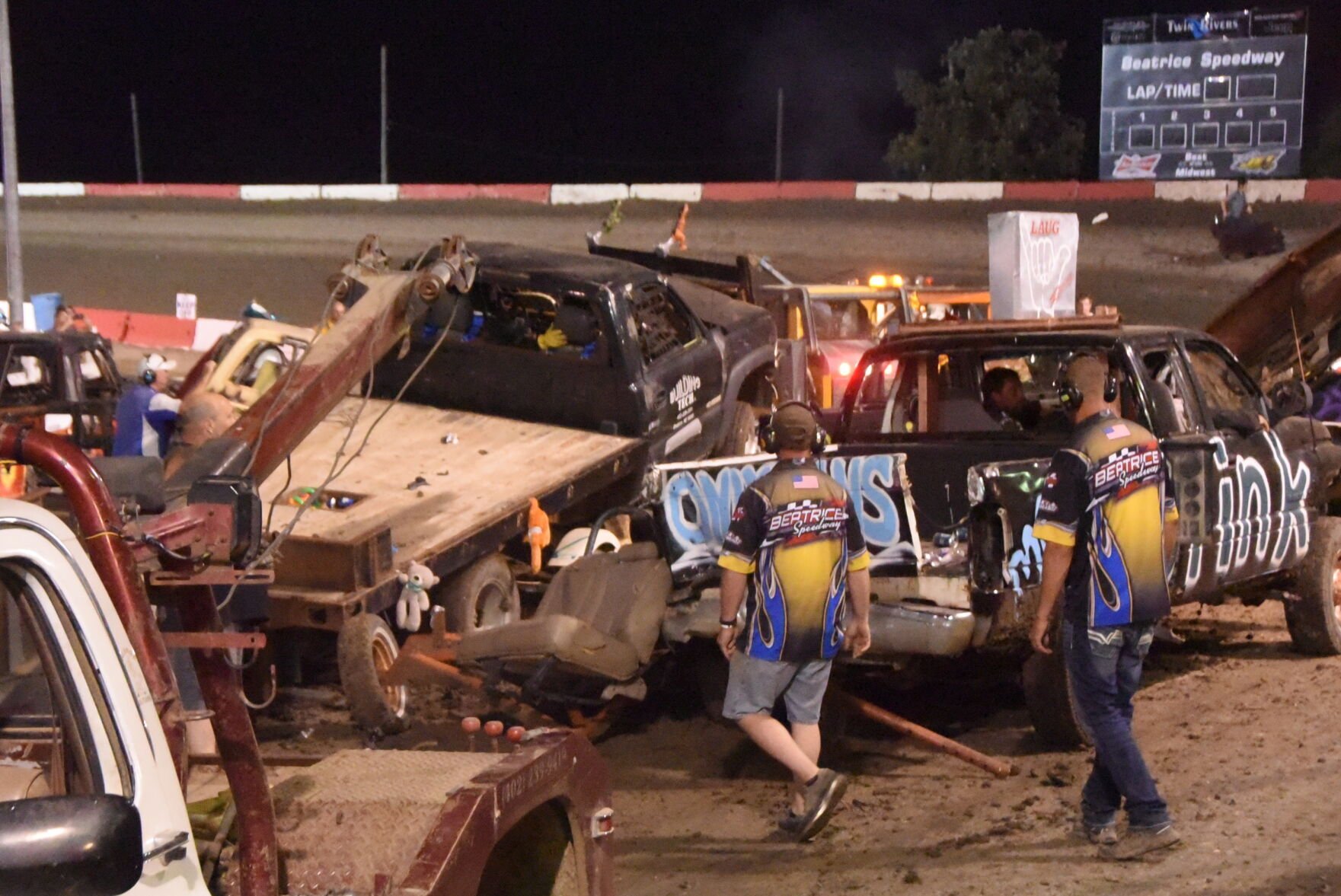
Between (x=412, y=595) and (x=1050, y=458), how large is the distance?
323 centimetres

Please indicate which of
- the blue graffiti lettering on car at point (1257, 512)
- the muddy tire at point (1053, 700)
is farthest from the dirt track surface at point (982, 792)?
the blue graffiti lettering on car at point (1257, 512)

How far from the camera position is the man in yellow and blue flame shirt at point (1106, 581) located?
18.5 feet

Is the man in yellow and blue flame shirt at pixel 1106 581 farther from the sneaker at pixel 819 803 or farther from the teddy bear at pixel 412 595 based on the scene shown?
the teddy bear at pixel 412 595

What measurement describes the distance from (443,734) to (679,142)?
47457 millimetres

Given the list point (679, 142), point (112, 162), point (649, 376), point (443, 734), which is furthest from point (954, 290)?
point (112, 162)

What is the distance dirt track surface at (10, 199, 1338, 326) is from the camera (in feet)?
87.1

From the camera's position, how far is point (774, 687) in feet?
20.1

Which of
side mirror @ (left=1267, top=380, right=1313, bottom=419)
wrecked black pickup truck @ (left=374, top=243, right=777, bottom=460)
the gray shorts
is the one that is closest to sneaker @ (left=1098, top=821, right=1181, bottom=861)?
the gray shorts

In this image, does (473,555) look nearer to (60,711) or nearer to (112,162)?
(60,711)

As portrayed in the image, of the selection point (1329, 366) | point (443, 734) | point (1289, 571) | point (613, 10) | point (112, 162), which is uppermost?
point (613, 10)

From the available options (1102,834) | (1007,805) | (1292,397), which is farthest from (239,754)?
(1292,397)

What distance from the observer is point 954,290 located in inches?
622

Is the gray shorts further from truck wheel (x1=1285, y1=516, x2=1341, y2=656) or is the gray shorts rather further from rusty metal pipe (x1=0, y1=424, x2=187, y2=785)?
rusty metal pipe (x1=0, y1=424, x2=187, y2=785)

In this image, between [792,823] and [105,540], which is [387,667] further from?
[105,540]
